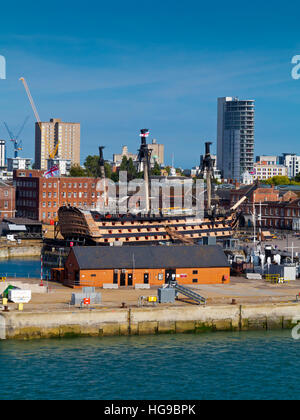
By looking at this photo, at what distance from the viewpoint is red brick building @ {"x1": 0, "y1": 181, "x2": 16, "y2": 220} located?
458 ft

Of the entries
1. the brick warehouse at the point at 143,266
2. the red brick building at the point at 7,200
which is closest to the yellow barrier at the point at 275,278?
the brick warehouse at the point at 143,266

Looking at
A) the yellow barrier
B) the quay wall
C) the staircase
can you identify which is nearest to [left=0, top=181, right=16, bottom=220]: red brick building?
the yellow barrier

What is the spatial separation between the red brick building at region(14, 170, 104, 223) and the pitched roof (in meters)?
75.0

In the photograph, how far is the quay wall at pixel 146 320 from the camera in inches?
1966

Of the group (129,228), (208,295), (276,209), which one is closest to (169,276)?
(208,295)

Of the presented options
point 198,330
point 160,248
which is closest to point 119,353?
point 198,330

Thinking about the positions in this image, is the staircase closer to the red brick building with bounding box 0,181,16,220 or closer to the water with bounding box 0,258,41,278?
the water with bounding box 0,258,41,278

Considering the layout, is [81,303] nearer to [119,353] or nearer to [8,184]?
[119,353]

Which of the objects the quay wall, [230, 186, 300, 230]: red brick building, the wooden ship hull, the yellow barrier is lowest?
the quay wall

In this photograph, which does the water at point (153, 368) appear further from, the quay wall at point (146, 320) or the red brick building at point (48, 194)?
the red brick building at point (48, 194)

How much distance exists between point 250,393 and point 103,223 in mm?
54899

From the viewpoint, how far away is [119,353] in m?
47.5

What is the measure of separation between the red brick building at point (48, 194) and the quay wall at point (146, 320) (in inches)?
3377

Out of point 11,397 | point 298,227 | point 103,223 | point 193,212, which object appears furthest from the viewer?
point 298,227
